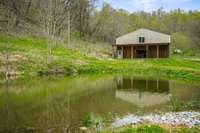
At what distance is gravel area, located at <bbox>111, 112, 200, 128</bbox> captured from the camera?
15.6 m

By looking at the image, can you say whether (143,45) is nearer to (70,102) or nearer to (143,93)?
(143,93)

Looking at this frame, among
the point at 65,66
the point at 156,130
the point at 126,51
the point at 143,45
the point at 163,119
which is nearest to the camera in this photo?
the point at 156,130

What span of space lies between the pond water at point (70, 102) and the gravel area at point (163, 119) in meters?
1.54

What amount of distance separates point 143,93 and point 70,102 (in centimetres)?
844

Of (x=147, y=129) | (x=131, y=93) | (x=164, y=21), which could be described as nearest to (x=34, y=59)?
(x=131, y=93)

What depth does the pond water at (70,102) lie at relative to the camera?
1655cm

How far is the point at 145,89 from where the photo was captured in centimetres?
3158

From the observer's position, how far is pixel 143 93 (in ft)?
95.4

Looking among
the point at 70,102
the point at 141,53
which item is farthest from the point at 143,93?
the point at 141,53

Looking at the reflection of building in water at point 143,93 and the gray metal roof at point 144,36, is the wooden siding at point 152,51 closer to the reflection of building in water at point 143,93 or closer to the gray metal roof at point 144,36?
the gray metal roof at point 144,36

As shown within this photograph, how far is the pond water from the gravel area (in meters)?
1.54

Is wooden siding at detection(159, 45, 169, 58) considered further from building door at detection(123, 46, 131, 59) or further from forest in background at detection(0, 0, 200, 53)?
forest in background at detection(0, 0, 200, 53)

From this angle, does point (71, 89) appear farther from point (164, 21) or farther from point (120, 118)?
point (164, 21)

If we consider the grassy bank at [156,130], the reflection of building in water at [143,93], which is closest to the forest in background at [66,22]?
the reflection of building in water at [143,93]
